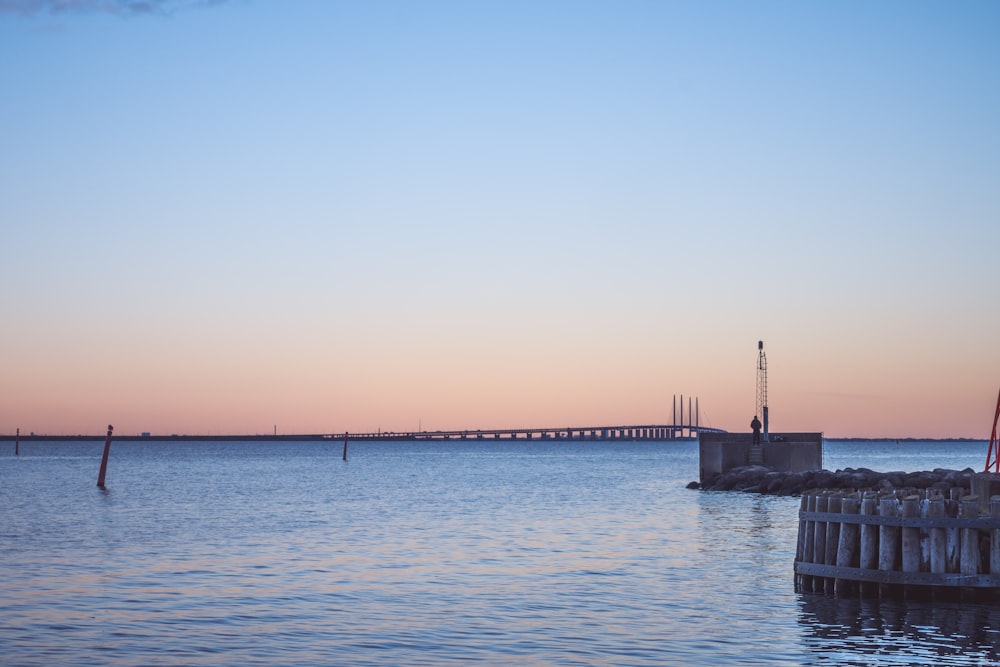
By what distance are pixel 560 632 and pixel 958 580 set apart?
26.7 feet

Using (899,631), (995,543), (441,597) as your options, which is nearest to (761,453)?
(441,597)

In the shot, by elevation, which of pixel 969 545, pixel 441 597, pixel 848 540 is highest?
pixel 969 545

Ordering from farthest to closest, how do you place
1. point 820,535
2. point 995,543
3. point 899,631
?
point 820,535 < point 995,543 < point 899,631

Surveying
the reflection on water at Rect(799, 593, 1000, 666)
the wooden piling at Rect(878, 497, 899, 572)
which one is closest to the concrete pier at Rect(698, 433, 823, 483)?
the wooden piling at Rect(878, 497, 899, 572)

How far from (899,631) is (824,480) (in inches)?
1980

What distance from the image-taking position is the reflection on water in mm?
20719

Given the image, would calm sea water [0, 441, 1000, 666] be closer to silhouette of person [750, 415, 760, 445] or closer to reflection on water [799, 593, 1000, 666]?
reflection on water [799, 593, 1000, 666]

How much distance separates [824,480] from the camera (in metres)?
71.5

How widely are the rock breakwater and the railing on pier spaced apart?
3097 centimetres

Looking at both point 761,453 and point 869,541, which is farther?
point 761,453

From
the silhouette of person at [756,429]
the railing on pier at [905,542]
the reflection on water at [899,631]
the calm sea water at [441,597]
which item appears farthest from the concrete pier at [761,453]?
the reflection on water at [899,631]

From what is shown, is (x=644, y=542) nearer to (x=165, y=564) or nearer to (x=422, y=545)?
(x=422, y=545)

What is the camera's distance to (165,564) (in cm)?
Result: 3641

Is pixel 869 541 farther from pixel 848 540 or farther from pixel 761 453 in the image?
pixel 761 453
